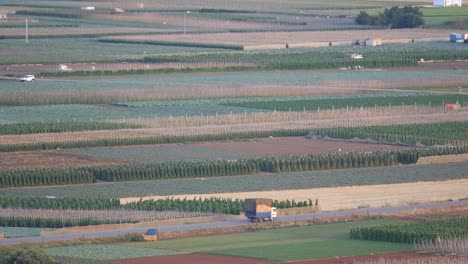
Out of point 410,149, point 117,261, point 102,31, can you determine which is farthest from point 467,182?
point 102,31

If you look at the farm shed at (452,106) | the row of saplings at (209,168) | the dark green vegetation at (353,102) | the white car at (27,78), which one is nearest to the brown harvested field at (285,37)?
the white car at (27,78)

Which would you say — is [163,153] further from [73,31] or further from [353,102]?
[73,31]

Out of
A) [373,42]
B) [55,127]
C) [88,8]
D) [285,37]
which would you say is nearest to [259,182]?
[55,127]

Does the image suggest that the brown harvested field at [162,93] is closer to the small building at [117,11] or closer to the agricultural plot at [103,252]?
the agricultural plot at [103,252]

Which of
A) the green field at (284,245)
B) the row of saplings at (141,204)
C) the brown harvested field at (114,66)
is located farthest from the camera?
the brown harvested field at (114,66)

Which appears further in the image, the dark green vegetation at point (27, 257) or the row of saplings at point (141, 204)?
the row of saplings at point (141, 204)
